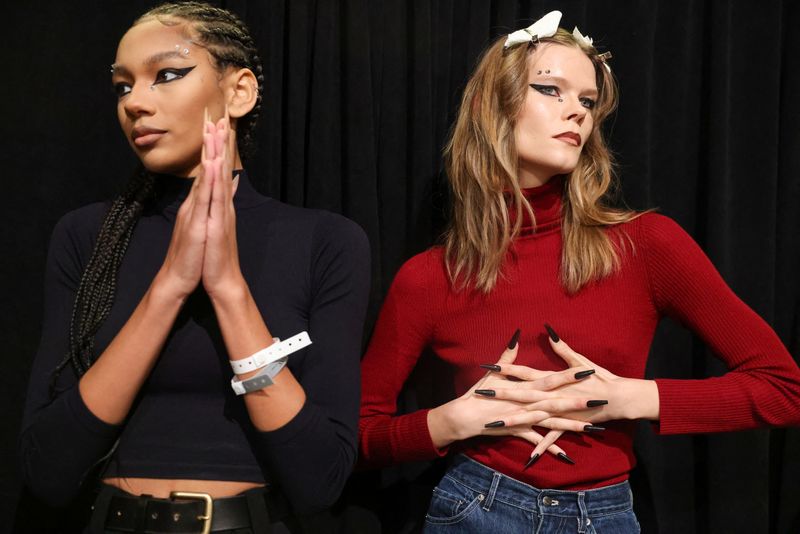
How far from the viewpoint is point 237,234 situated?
59.6 inches

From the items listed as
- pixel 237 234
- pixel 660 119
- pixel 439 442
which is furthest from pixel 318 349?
pixel 660 119

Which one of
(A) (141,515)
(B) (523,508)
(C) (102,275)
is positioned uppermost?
(C) (102,275)

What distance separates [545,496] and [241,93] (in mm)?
934

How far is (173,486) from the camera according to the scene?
135cm

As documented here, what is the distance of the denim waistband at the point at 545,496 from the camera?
158 cm

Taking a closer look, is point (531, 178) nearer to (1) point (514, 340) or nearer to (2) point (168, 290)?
(1) point (514, 340)

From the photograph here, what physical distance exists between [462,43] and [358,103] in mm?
340

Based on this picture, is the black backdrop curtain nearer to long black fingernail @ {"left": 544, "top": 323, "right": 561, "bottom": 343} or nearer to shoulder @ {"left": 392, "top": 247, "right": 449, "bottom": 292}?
shoulder @ {"left": 392, "top": 247, "right": 449, "bottom": 292}

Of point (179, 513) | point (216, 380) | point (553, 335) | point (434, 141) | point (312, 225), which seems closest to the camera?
point (179, 513)

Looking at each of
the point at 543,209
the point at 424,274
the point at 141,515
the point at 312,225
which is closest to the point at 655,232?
the point at 543,209

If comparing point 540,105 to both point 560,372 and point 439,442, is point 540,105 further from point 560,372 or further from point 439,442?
point 439,442

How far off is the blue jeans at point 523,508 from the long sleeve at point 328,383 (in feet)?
1.15

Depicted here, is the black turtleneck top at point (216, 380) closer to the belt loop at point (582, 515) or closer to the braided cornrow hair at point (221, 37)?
the braided cornrow hair at point (221, 37)

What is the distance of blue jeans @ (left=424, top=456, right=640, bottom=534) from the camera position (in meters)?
1.57
